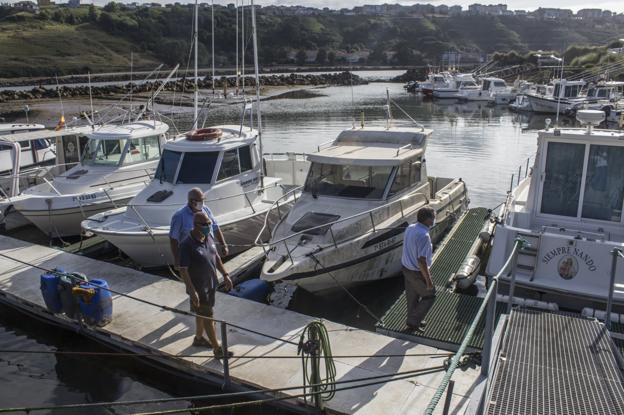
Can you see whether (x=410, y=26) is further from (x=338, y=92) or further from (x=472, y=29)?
(x=338, y=92)

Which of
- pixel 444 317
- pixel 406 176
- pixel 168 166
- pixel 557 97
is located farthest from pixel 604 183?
pixel 557 97

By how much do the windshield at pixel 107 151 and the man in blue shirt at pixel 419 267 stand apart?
9.60m

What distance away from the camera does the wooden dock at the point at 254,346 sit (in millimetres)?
6383

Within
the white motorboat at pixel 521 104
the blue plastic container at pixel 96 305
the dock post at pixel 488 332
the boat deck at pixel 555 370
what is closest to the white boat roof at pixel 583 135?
the boat deck at pixel 555 370

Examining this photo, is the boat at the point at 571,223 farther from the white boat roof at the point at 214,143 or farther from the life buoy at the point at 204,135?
the life buoy at the point at 204,135

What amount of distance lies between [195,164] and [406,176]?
15.1 ft

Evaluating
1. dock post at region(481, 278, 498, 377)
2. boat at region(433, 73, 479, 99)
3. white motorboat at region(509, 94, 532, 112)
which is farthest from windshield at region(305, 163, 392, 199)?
boat at region(433, 73, 479, 99)

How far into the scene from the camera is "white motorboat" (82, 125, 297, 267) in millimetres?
11141

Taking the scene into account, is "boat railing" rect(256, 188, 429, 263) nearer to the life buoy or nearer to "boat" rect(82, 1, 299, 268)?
"boat" rect(82, 1, 299, 268)

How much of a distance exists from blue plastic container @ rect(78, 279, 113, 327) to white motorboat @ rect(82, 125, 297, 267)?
260 cm

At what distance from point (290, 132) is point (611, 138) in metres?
28.3

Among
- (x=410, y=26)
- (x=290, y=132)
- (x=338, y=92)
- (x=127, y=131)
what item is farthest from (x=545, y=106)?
(x=410, y=26)

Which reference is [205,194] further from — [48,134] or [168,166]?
[48,134]

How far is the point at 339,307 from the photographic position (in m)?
10.6
